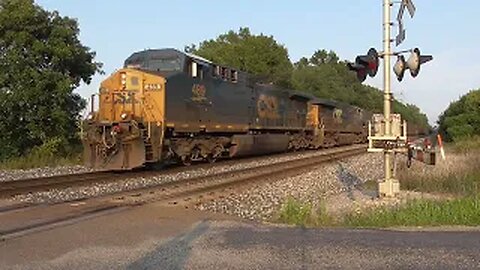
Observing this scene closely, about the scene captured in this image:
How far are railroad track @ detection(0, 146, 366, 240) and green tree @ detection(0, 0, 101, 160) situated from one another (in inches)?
452

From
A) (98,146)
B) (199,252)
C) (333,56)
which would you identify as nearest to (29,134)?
(98,146)

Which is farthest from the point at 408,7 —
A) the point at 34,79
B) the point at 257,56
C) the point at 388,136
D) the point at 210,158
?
the point at 257,56

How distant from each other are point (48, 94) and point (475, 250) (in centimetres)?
2275

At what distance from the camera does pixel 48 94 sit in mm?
26172

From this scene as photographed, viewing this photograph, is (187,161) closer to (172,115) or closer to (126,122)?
(172,115)

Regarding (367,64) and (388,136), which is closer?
(388,136)

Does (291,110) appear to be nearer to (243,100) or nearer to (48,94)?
(243,100)

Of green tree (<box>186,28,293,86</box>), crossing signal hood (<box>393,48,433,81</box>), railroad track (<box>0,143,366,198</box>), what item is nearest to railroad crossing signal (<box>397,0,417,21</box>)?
crossing signal hood (<box>393,48,433,81</box>)

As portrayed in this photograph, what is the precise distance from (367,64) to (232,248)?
6.26 meters

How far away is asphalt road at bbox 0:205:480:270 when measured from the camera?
6059mm

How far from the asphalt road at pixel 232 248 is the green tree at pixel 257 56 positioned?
61.5 meters

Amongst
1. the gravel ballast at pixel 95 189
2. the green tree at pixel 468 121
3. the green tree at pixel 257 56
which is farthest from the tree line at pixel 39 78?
the green tree at pixel 257 56

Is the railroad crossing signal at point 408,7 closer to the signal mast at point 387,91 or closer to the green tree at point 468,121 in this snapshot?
the signal mast at point 387,91

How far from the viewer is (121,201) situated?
39.7 feet
